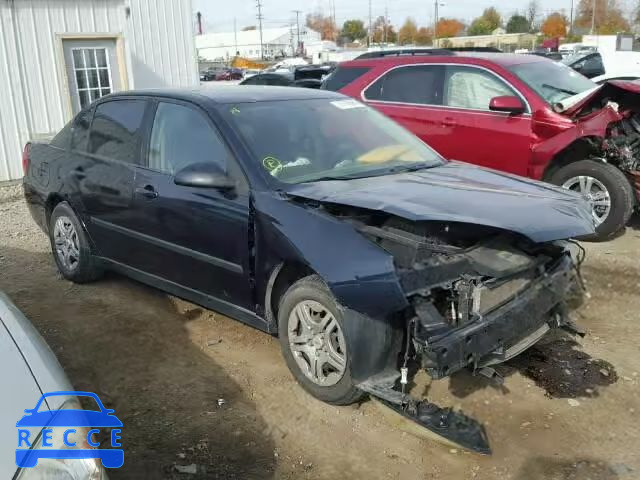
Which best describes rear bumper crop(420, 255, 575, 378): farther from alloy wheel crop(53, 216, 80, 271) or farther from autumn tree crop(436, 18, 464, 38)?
autumn tree crop(436, 18, 464, 38)

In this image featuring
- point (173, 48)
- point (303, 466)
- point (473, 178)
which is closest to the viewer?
point (303, 466)

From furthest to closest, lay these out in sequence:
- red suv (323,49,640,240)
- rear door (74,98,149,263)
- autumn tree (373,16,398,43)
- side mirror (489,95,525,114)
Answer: autumn tree (373,16,398,43) → side mirror (489,95,525,114) → red suv (323,49,640,240) → rear door (74,98,149,263)

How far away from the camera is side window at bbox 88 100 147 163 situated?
4.60m

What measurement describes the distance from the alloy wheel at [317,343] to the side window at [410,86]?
14.7 feet

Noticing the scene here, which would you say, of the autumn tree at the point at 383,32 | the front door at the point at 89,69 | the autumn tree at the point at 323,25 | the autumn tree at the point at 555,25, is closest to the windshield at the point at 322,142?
the front door at the point at 89,69

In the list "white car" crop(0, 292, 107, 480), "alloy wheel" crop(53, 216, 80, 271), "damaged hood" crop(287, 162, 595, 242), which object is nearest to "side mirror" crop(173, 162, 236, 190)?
"damaged hood" crop(287, 162, 595, 242)

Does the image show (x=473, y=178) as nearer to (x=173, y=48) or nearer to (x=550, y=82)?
(x=550, y=82)

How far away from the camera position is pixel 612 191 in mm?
6062

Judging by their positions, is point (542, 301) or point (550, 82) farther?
point (550, 82)

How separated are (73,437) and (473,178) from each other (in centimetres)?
283

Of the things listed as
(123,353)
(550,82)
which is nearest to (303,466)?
(123,353)

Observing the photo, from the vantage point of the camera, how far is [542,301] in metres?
3.36

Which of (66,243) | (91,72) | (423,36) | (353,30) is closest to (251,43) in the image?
(353,30)

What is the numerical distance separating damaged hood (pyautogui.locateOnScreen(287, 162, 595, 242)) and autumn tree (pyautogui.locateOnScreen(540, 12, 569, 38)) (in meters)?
83.9
